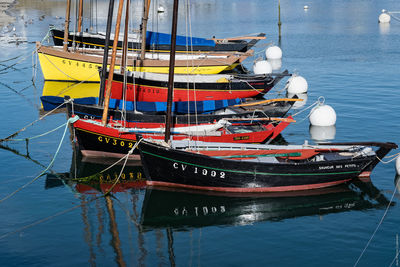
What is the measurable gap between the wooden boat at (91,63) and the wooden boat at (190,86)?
18.9ft

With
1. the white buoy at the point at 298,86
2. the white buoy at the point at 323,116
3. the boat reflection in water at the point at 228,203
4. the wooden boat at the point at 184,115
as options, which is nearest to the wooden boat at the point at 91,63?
the white buoy at the point at 298,86

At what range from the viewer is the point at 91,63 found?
1842 inches

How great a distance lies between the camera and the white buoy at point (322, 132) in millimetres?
33781

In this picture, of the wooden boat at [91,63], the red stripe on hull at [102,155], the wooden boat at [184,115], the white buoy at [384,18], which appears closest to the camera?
the red stripe on hull at [102,155]

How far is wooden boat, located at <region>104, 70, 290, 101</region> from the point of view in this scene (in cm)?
3722

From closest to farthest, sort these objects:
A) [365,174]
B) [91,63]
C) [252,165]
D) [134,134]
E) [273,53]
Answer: [252,165]
[365,174]
[134,134]
[91,63]
[273,53]

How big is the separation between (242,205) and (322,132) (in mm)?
13190

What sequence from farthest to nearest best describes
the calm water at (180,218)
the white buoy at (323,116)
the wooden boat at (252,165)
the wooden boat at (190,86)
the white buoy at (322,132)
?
the wooden boat at (190,86) < the white buoy at (323,116) < the white buoy at (322,132) < the wooden boat at (252,165) < the calm water at (180,218)

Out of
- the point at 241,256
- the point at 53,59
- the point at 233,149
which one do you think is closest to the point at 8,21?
the point at 53,59

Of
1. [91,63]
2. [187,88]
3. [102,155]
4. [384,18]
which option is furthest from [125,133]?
[384,18]

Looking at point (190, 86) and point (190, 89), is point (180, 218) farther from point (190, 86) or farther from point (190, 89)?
point (190, 86)

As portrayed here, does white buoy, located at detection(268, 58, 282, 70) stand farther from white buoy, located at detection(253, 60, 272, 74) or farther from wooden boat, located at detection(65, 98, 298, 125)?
wooden boat, located at detection(65, 98, 298, 125)

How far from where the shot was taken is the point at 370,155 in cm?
2514

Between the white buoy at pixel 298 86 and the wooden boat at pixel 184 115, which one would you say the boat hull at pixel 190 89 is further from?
the white buoy at pixel 298 86
